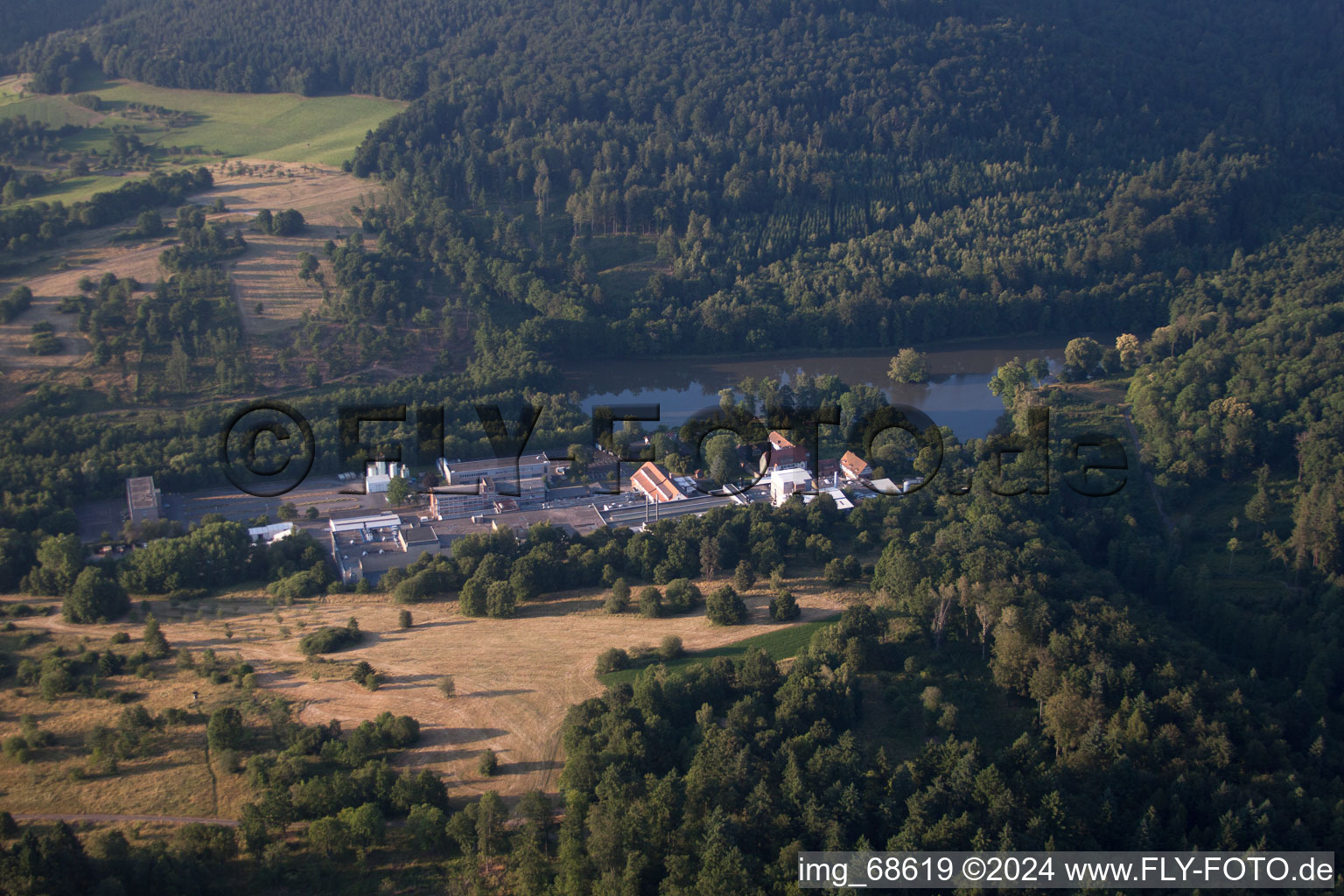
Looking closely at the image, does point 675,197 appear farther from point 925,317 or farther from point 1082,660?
point 1082,660

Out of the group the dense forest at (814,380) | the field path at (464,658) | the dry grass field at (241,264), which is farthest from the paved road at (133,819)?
the dry grass field at (241,264)

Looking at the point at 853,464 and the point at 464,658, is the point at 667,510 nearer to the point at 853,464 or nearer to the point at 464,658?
the point at 853,464

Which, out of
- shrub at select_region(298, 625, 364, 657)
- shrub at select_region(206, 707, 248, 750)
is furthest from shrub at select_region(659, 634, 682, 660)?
shrub at select_region(206, 707, 248, 750)

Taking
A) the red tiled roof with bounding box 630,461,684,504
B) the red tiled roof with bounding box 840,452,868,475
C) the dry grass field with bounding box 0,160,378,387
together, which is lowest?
the red tiled roof with bounding box 630,461,684,504

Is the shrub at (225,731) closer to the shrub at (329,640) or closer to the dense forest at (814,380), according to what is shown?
the dense forest at (814,380)

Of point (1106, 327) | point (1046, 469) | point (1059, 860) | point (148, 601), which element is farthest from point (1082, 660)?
point (1106, 327)

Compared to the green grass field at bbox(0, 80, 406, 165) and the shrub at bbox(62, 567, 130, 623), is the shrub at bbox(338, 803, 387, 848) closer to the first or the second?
the shrub at bbox(62, 567, 130, 623)
